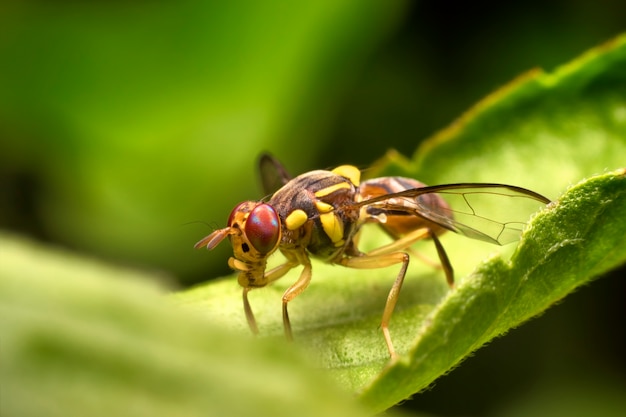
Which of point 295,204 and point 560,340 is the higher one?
point 295,204

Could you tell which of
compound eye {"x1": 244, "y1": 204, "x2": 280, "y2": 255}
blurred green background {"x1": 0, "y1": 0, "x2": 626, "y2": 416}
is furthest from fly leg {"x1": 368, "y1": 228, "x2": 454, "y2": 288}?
blurred green background {"x1": 0, "y1": 0, "x2": 626, "y2": 416}

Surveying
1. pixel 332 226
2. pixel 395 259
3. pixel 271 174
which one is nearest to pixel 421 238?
pixel 395 259

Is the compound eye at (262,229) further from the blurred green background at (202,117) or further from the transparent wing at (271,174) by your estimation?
the blurred green background at (202,117)

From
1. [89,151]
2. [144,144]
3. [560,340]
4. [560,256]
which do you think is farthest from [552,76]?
[89,151]

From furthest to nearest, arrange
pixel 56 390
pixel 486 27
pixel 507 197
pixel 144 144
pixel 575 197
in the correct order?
1. pixel 486 27
2. pixel 144 144
3. pixel 507 197
4. pixel 575 197
5. pixel 56 390

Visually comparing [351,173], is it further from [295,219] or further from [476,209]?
[476,209]

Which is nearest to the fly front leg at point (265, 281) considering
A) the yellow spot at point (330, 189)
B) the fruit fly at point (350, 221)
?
the fruit fly at point (350, 221)

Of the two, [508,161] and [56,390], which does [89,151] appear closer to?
[508,161]
